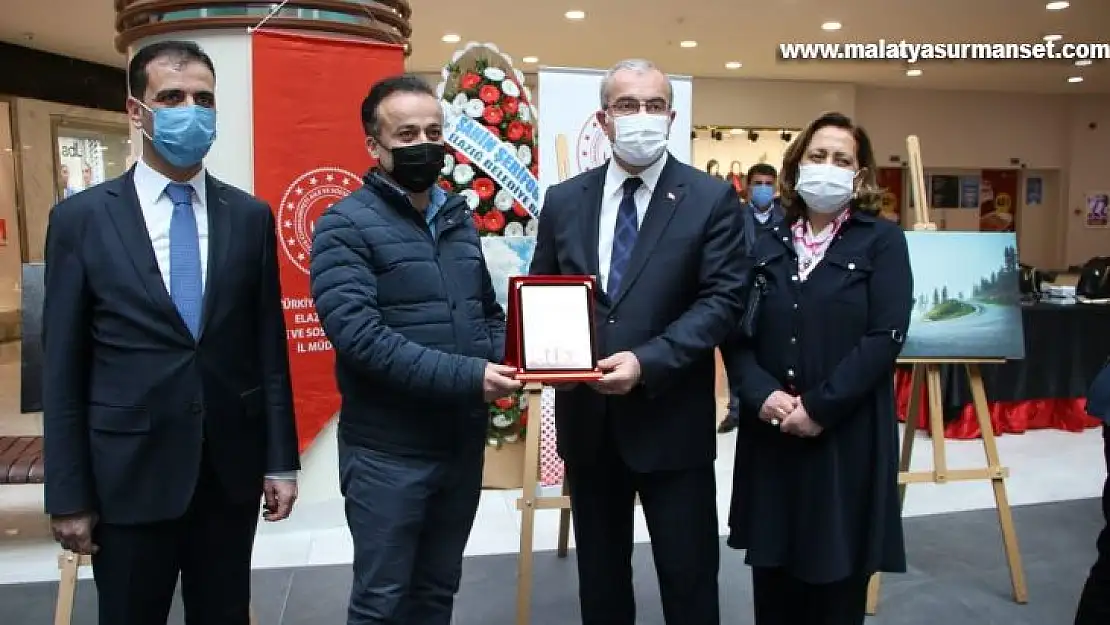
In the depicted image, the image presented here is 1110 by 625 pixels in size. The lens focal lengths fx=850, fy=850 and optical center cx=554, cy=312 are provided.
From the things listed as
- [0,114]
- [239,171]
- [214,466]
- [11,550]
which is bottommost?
[11,550]

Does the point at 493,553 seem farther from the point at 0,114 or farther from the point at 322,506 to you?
the point at 0,114

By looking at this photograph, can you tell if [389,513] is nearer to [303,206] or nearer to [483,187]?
[303,206]

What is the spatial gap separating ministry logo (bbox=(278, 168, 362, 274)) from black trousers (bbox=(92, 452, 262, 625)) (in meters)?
1.62

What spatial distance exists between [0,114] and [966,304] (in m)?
11.4

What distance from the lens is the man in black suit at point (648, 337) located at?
2.08m

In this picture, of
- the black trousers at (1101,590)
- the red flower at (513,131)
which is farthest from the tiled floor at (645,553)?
the red flower at (513,131)

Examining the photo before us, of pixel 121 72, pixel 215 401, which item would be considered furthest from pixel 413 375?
pixel 121 72

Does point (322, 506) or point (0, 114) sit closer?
point (322, 506)

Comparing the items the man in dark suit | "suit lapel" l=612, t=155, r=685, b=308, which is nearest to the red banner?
"suit lapel" l=612, t=155, r=685, b=308

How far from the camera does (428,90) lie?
6.57ft

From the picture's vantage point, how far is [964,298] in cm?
348

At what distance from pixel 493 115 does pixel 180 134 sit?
2418 millimetres

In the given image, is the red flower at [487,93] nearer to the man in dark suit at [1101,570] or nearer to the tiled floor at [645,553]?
the tiled floor at [645,553]

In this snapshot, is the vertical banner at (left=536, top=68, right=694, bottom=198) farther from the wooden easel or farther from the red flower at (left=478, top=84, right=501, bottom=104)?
the wooden easel
